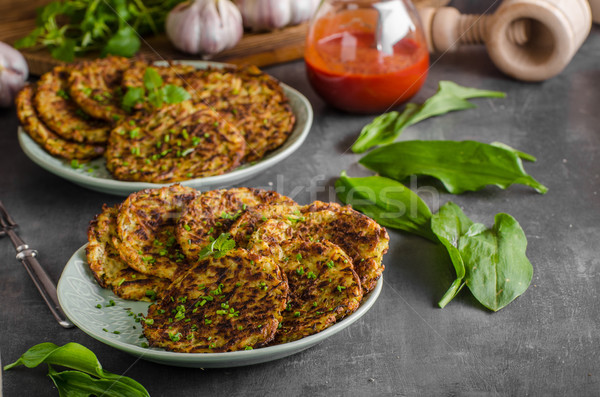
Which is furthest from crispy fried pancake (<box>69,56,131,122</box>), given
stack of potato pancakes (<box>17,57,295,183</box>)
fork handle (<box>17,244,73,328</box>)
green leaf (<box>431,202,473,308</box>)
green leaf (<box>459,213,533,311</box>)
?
green leaf (<box>459,213,533,311</box>)

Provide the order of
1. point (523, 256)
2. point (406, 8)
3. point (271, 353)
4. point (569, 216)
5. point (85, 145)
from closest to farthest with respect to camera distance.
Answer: point (271, 353) < point (523, 256) < point (569, 216) < point (85, 145) < point (406, 8)

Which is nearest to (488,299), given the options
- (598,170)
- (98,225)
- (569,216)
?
(569,216)

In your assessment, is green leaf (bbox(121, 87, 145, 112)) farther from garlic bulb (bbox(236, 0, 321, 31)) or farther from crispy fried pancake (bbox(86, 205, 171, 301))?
garlic bulb (bbox(236, 0, 321, 31))

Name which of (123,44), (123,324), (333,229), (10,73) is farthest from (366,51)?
(10,73)

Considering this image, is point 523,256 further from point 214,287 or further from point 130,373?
point 130,373

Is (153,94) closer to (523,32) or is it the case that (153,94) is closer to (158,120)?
(158,120)
